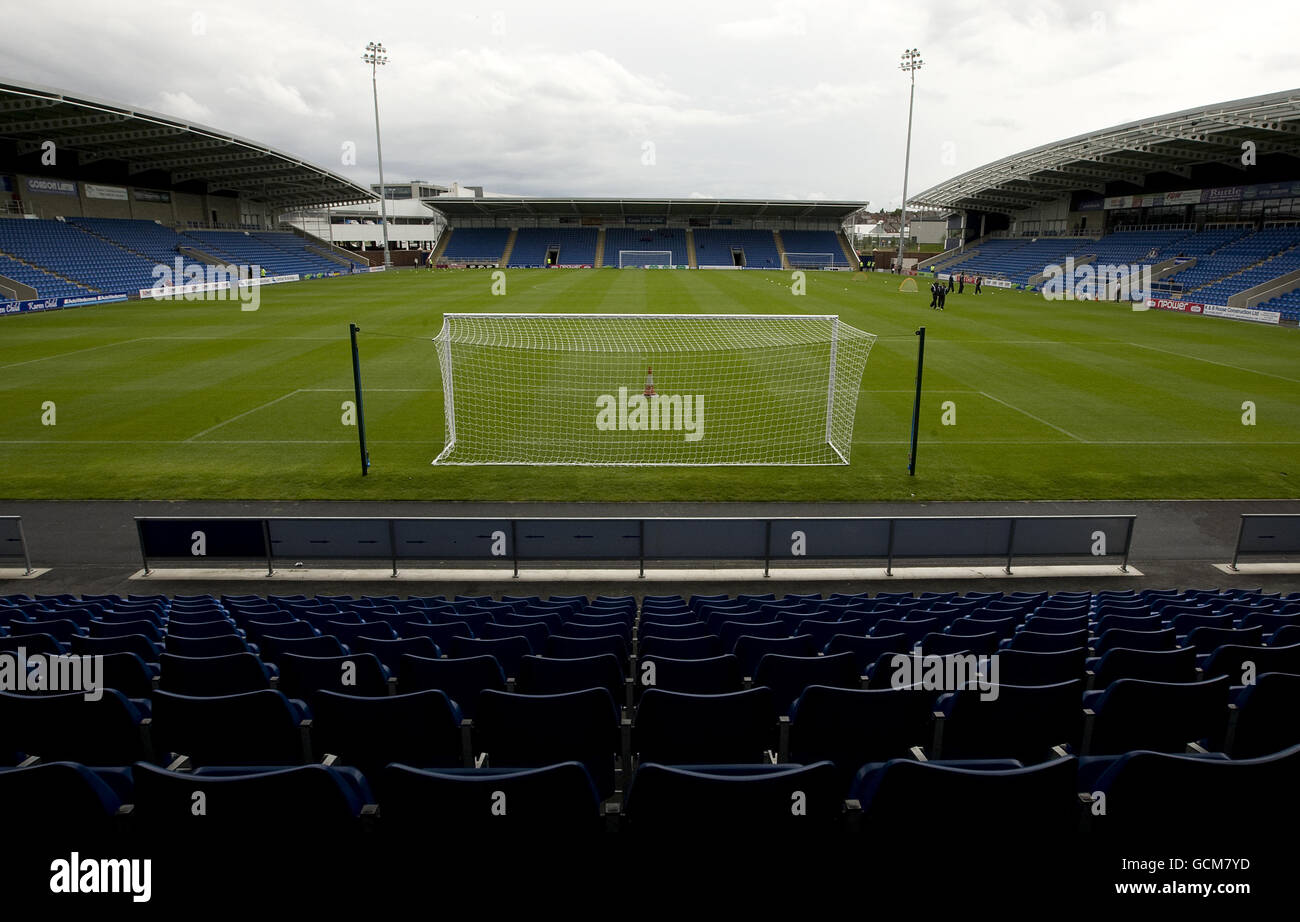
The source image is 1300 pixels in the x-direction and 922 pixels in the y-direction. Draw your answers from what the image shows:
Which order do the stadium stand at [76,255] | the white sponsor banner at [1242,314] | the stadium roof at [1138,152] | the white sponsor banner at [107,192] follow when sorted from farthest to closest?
the white sponsor banner at [107,192]
the stadium stand at [76,255]
the white sponsor banner at [1242,314]
the stadium roof at [1138,152]

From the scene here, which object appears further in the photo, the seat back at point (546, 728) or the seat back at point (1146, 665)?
the seat back at point (1146, 665)

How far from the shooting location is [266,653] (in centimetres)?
620

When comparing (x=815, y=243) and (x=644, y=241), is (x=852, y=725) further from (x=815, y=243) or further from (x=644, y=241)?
(x=815, y=243)

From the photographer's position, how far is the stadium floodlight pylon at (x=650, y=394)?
1719cm

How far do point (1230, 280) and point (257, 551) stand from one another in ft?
186

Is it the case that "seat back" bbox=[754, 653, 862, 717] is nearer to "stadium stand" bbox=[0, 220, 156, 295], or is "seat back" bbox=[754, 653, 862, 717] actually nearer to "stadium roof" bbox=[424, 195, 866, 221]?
"stadium stand" bbox=[0, 220, 156, 295]

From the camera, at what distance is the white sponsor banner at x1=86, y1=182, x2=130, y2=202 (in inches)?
2354

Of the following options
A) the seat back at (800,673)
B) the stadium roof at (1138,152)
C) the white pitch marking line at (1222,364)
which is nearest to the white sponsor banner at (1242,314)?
the stadium roof at (1138,152)

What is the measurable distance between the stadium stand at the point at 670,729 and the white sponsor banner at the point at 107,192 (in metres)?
70.5

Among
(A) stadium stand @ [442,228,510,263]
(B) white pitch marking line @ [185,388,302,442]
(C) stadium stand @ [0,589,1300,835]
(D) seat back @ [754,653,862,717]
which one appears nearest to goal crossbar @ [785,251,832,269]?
(A) stadium stand @ [442,228,510,263]

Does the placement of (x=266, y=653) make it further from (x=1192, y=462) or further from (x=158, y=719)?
(x=1192, y=462)

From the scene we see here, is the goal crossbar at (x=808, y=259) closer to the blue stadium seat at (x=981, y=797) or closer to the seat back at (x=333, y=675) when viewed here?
the seat back at (x=333, y=675)

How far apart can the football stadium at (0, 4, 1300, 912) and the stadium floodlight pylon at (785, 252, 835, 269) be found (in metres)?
57.9
